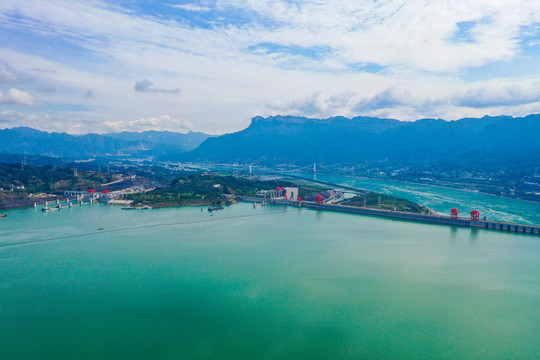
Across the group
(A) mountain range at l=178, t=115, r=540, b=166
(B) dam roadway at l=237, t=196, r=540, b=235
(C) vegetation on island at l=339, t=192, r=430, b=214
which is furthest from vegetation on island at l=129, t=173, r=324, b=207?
(A) mountain range at l=178, t=115, r=540, b=166

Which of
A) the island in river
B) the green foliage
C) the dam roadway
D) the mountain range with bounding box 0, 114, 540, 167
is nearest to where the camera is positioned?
the dam roadway

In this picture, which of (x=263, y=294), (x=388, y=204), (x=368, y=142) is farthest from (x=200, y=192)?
(x=368, y=142)

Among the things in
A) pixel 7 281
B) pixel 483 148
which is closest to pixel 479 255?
pixel 7 281

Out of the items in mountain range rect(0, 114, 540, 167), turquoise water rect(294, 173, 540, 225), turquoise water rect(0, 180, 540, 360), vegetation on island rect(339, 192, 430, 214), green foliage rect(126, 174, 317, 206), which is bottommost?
turquoise water rect(0, 180, 540, 360)

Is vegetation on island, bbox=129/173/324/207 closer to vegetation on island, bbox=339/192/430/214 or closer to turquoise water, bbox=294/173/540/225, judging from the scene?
vegetation on island, bbox=339/192/430/214

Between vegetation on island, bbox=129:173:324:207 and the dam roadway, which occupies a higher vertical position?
vegetation on island, bbox=129:173:324:207

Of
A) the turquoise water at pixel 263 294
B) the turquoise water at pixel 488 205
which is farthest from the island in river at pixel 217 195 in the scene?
the turquoise water at pixel 263 294

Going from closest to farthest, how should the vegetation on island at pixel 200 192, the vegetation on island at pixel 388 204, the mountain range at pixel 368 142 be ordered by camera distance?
the vegetation on island at pixel 388 204, the vegetation on island at pixel 200 192, the mountain range at pixel 368 142

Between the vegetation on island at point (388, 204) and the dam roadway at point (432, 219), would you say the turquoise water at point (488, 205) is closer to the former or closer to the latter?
the vegetation on island at point (388, 204)

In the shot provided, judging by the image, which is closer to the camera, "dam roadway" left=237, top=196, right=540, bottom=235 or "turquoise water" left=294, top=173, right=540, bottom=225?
"dam roadway" left=237, top=196, right=540, bottom=235
